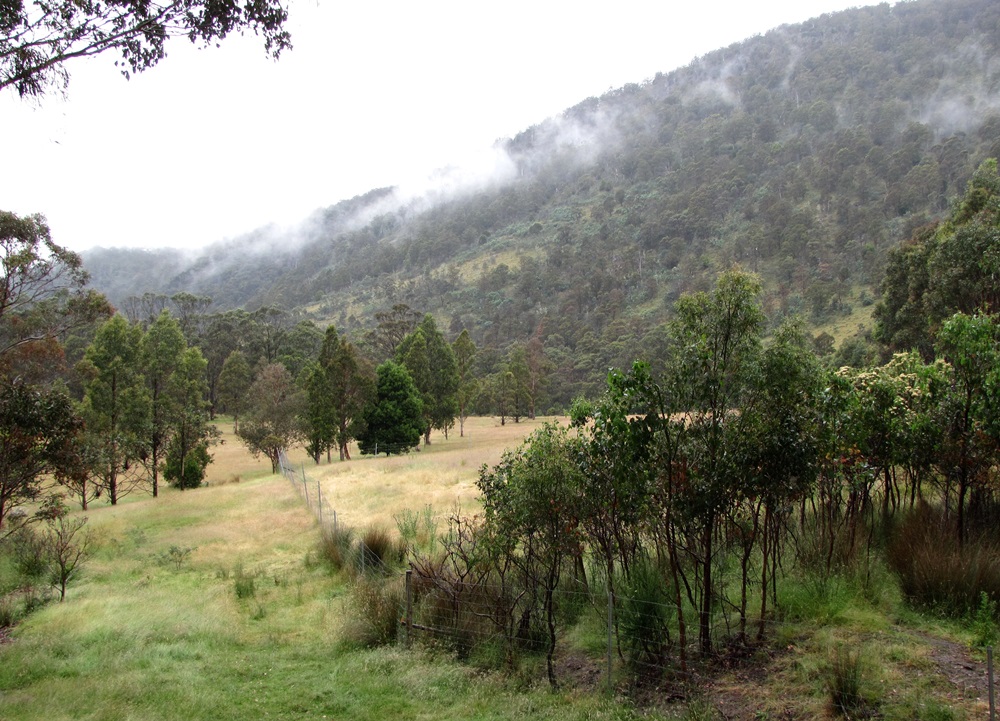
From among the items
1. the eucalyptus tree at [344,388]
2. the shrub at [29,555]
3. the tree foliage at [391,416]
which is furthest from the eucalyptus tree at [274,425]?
the shrub at [29,555]

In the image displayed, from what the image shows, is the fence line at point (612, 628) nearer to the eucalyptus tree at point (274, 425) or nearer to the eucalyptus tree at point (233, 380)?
the eucalyptus tree at point (274, 425)

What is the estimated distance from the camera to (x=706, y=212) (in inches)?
4537

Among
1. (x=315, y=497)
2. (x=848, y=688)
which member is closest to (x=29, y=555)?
(x=315, y=497)

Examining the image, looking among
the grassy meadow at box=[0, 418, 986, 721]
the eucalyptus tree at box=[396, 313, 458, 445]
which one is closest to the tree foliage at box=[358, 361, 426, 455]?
the eucalyptus tree at box=[396, 313, 458, 445]

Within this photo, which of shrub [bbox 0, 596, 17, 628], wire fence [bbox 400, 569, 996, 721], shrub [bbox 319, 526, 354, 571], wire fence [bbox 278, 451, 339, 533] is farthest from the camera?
wire fence [bbox 278, 451, 339, 533]

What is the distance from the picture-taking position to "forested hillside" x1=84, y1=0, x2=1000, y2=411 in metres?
83.4

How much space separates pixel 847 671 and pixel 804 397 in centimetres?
295

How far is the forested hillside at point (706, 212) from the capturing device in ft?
274

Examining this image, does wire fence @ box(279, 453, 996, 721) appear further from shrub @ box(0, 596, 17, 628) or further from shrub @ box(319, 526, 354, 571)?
shrub @ box(0, 596, 17, 628)

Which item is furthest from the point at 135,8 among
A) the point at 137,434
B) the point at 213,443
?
the point at 213,443

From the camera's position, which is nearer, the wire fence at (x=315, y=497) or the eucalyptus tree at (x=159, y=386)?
the wire fence at (x=315, y=497)

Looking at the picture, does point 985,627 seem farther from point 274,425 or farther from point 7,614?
point 274,425

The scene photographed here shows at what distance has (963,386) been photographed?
32.2ft

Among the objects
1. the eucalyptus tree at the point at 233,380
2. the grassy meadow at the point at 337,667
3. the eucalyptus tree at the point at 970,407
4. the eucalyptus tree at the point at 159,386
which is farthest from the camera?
the eucalyptus tree at the point at 233,380
